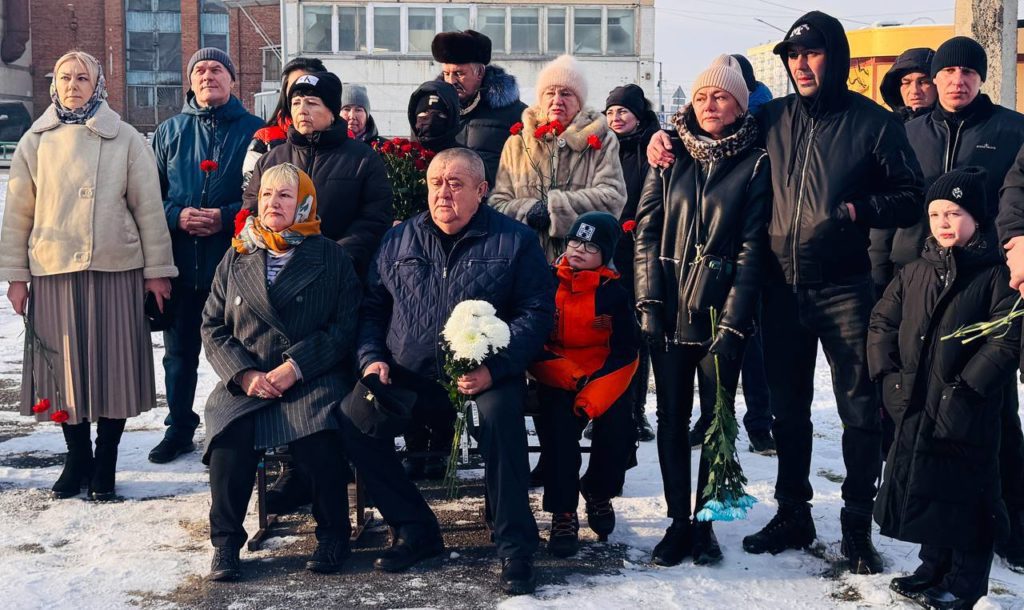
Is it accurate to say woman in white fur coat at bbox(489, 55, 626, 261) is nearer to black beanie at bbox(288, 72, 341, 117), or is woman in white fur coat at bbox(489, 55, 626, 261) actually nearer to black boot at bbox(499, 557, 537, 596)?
black beanie at bbox(288, 72, 341, 117)

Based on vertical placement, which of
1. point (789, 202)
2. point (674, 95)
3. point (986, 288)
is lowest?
point (986, 288)

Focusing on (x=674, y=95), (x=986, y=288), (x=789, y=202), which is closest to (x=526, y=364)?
(x=789, y=202)

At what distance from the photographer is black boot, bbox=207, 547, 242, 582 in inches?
173

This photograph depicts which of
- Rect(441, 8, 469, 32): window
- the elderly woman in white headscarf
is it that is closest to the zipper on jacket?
the elderly woman in white headscarf

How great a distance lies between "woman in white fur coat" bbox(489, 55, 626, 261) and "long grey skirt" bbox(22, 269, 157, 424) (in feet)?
6.82

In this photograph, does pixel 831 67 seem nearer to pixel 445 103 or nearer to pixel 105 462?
pixel 445 103

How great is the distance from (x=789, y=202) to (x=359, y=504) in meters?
2.39

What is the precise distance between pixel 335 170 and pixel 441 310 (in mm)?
1087

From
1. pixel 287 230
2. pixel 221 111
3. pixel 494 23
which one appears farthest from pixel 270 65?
pixel 287 230

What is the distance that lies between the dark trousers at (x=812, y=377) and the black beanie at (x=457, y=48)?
236 cm

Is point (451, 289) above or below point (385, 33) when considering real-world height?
below

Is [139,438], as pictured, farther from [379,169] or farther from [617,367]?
[617,367]

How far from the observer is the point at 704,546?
4629 mm

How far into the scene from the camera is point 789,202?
4.50m
